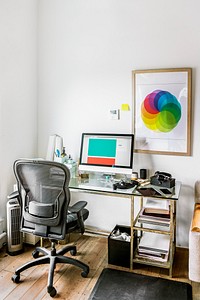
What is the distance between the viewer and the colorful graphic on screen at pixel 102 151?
2.81 m

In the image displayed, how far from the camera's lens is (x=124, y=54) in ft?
9.40

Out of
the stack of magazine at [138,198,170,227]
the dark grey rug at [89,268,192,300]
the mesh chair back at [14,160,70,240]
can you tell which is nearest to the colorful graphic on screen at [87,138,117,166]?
the stack of magazine at [138,198,170,227]

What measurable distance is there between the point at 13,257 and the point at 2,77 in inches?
67.7

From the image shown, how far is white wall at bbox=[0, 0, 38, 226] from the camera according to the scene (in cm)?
274

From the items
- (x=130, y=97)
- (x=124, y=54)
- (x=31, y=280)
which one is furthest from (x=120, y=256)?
(x=124, y=54)

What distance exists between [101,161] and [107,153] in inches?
4.0

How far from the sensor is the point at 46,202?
218 cm

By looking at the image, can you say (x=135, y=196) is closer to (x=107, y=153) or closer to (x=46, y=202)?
(x=107, y=153)

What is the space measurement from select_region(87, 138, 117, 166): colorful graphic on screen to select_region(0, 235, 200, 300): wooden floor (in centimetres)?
87

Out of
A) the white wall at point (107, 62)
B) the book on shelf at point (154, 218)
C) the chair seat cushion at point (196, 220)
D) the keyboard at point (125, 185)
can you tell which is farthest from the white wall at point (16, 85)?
the chair seat cushion at point (196, 220)

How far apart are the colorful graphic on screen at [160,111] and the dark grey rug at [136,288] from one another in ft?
4.46

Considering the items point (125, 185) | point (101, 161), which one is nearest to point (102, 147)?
point (101, 161)

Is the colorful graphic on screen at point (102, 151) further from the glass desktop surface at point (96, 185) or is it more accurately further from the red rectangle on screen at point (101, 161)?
the glass desktop surface at point (96, 185)

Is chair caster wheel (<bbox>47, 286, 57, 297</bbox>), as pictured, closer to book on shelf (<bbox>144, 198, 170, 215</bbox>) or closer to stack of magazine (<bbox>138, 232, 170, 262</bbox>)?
stack of magazine (<bbox>138, 232, 170, 262</bbox>)
